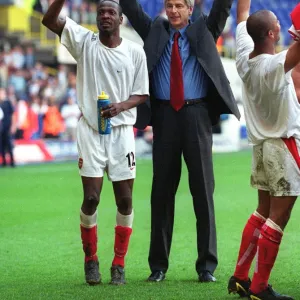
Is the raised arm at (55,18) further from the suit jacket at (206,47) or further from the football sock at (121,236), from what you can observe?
the football sock at (121,236)

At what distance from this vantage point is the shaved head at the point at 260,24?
7.28 meters

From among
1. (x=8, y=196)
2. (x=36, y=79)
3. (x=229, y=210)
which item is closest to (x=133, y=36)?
(x=36, y=79)

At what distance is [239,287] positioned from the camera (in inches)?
306

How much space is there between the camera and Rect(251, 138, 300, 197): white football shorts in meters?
7.34

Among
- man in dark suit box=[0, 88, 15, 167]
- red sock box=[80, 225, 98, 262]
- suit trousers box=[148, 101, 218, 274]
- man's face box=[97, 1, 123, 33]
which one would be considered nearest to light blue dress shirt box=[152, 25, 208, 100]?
suit trousers box=[148, 101, 218, 274]

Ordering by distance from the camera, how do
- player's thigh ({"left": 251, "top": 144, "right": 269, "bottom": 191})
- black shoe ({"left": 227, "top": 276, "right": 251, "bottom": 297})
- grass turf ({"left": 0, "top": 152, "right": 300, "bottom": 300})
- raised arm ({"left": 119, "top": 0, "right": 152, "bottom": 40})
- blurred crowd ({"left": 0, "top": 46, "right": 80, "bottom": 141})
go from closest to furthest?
player's thigh ({"left": 251, "top": 144, "right": 269, "bottom": 191})
black shoe ({"left": 227, "top": 276, "right": 251, "bottom": 297})
grass turf ({"left": 0, "top": 152, "right": 300, "bottom": 300})
raised arm ({"left": 119, "top": 0, "right": 152, "bottom": 40})
blurred crowd ({"left": 0, "top": 46, "right": 80, "bottom": 141})

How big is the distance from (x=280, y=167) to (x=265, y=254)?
640 mm

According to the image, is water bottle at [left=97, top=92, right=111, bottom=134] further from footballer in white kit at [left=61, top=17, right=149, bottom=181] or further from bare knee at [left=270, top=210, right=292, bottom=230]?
bare knee at [left=270, top=210, right=292, bottom=230]

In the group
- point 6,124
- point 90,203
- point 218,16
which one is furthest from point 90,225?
point 6,124

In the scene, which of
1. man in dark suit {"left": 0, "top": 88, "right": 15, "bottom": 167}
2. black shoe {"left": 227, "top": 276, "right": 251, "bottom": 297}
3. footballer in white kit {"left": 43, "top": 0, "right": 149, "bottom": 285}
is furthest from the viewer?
man in dark suit {"left": 0, "top": 88, "right": 15, "bottom": 167}

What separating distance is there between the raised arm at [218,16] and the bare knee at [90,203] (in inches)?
A: 71.5

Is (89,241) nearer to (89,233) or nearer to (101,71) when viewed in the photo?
(89,233)

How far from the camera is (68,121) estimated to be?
31.2 m

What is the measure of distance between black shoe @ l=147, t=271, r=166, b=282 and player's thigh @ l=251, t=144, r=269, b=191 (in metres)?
→ 1.47
